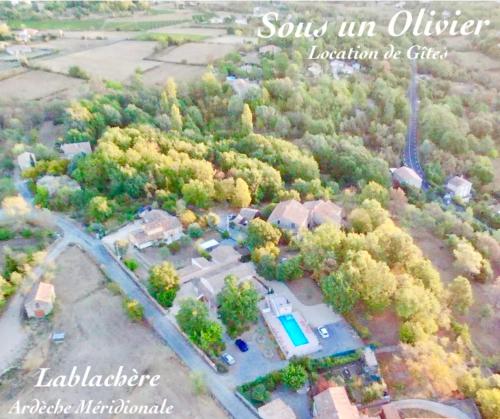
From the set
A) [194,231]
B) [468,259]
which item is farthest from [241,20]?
[468,259]

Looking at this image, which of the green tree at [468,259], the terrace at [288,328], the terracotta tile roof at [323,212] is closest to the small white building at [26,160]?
the terracotta tile roof at [323,212]

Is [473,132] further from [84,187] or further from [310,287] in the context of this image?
[84,187]

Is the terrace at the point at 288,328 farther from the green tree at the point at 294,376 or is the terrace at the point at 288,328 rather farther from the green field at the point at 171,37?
the green field at the point at 171,37

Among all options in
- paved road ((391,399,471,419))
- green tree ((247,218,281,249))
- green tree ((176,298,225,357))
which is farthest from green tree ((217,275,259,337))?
paved road ((391,399,471,419))

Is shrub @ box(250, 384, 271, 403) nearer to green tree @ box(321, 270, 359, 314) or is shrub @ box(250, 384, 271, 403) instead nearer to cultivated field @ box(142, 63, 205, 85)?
green tree @ box(321, 270, 359, 314)

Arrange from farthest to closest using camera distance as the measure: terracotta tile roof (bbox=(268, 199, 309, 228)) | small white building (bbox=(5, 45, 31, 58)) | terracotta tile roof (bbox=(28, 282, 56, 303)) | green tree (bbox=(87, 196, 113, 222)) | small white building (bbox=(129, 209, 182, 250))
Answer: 1. small white building (bbox=(5, 45, 31, 58))
2. green tree (bbox=(87, 196, 113, 222))
3. terracotta tile roof (bbox=(268, 199, 309, 228))
4. small white building (bbox=(129, 209, 182, 250))
5. terracotta tile roof (bbox=(28, 282, 56, 303))
